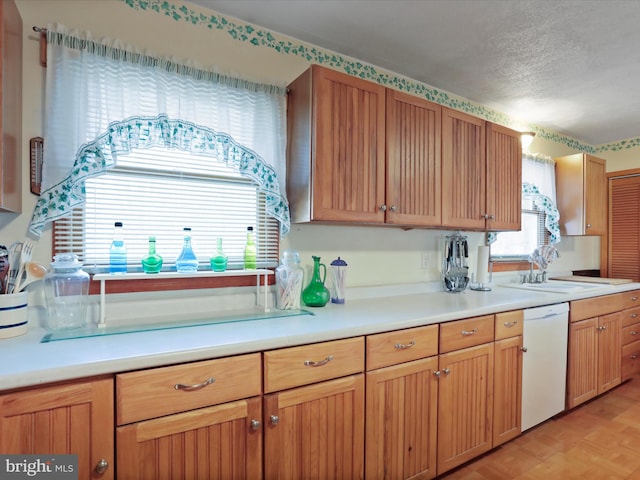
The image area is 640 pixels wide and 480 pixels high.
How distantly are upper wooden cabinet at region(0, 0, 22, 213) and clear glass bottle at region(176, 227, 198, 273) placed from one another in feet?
2.02

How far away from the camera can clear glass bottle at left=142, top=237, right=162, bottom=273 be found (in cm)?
155

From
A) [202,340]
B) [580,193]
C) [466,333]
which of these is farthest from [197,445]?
[580,193]

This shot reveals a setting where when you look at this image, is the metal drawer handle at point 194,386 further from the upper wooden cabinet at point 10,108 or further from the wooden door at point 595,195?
the wooden door at point 595,195

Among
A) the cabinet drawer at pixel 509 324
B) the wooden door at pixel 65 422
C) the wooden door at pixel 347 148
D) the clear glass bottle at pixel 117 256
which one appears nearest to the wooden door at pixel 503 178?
the cabinet drawer at pixel 509 324

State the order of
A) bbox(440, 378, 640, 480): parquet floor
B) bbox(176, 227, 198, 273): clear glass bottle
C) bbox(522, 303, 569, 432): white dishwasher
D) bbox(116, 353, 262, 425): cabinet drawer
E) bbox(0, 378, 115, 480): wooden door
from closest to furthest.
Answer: bbox(0, 378, 115, 480): wooden door
bbox(116, 353, 262, 425): cabinet drawer
bbox(176, 227, 198, 273): clear glass bottle
bbox(440, 378, 640, 480): parquet floor
bbox(522, 303, 569, 432): white dishwasher

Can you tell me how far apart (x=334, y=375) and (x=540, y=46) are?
2.16 meters

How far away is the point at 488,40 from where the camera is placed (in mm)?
2004

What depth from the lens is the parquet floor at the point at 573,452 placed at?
1872 millimetres

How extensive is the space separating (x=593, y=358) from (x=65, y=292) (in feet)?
11.0

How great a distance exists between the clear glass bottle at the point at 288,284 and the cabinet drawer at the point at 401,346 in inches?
18.7

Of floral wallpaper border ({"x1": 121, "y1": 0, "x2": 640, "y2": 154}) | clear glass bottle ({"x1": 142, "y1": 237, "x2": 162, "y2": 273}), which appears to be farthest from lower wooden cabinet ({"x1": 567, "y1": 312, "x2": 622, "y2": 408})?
clear glass bottle ({"x1": 142, "y1": 237, "x2": 162, "y2": 273})

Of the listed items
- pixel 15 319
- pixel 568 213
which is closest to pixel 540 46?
pixel 568 213

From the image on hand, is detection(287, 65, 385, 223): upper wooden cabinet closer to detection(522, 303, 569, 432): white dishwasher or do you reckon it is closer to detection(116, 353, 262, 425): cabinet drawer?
detection(116, 353, 262, 425): cabinet drawer

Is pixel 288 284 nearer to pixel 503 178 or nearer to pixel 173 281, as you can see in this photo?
pixel 173 281
